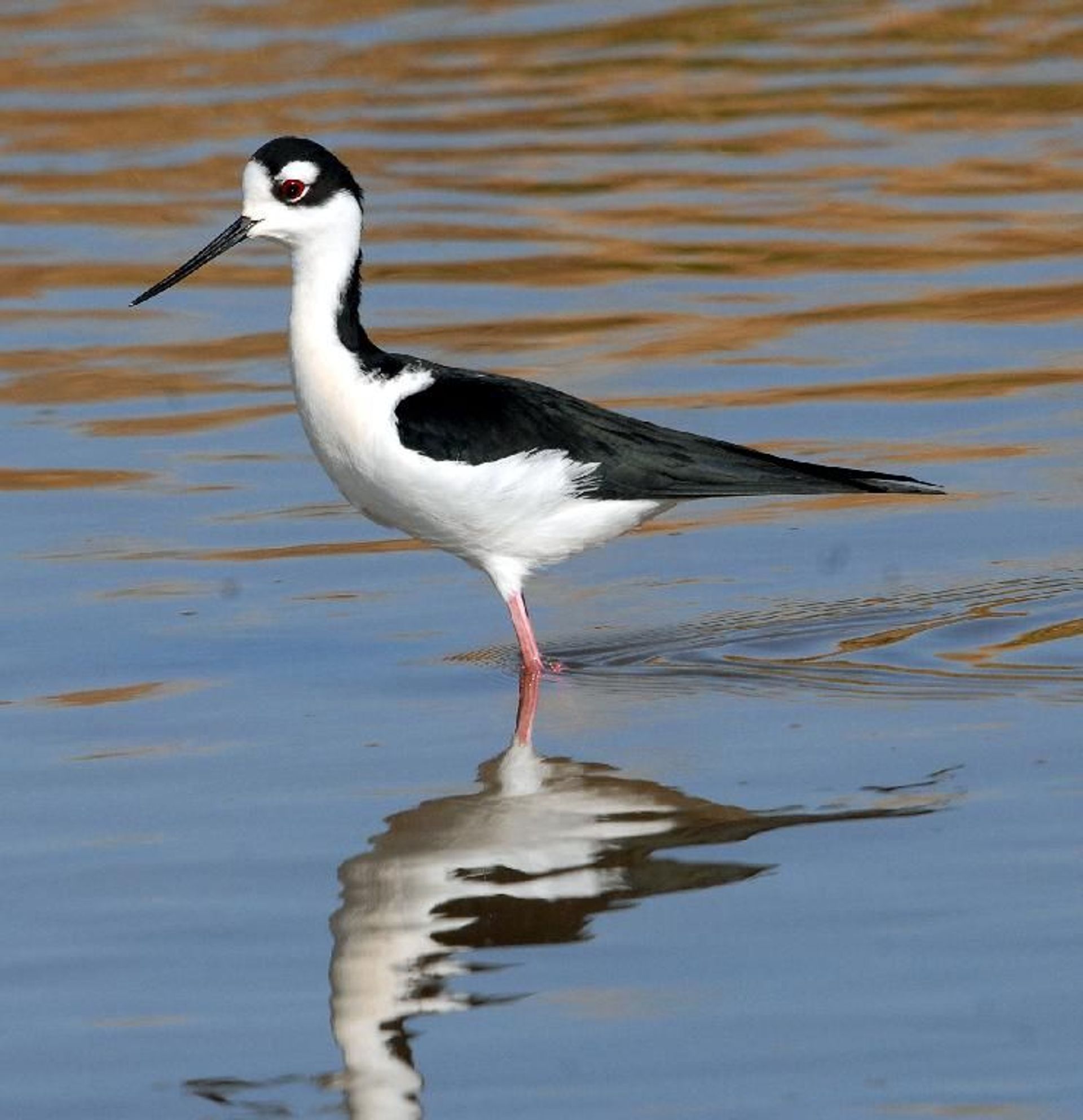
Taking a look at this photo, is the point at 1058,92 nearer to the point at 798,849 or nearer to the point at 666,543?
the point at 666,543

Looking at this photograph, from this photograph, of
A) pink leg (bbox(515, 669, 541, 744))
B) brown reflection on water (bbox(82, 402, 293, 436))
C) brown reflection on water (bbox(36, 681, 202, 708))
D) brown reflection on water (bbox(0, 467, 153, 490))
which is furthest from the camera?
brown reflection on water (bbox(82, 402, 293, 436))

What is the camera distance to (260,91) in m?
16.8

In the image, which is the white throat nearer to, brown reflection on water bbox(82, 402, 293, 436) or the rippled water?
the rippled water

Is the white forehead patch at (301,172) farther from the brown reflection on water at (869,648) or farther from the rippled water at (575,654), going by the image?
the brown reflection on water at (869,648)

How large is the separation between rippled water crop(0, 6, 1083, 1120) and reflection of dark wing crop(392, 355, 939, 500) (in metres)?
0.45

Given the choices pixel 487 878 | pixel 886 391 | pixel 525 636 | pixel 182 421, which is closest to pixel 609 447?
pixel 525 636

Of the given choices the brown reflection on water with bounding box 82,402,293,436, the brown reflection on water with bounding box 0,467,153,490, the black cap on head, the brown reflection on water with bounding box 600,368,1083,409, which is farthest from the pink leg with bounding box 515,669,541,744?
the brown reflection on water with bounding box 82,402,293,436

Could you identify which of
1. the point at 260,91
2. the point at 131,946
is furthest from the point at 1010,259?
the point at 131,946

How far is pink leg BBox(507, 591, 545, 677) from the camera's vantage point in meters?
7.55

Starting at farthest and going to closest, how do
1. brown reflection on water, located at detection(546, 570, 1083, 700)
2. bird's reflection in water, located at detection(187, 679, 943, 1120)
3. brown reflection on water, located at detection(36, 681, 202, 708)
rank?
brown reflection on water, located at detection(36, 681, 202, 708) → brown reflection on water, located at detection(546, 570, 1083, 700) → bird's reflection in water, located at detection(187, 679, 943, 1120)

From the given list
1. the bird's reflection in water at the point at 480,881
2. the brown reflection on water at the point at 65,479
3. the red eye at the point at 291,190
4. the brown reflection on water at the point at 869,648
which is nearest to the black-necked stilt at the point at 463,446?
the red eye at the point at 291,190

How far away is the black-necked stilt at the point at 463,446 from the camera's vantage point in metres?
7.45

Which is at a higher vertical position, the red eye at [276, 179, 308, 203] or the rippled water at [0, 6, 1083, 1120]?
the red eye at [276, 179, 308, 203]

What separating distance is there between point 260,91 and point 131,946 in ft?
39.1
